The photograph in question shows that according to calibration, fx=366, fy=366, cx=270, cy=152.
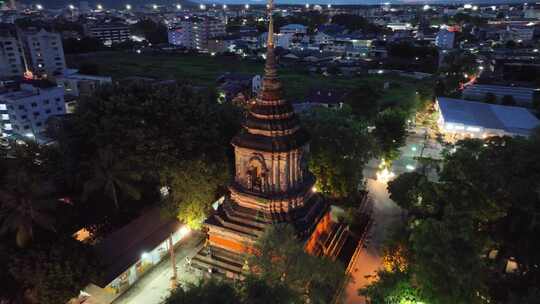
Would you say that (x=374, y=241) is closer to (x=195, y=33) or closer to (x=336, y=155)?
(x=336, y=155)

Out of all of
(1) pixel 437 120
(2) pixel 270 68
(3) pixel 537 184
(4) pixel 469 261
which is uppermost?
(2) pixel 270 68

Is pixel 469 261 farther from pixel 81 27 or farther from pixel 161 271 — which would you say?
pixel 81 27

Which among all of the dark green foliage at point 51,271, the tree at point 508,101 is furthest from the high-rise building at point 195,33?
the dark green foliage at point 51,271

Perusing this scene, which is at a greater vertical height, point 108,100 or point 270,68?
point 270,68

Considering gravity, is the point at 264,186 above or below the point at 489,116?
above

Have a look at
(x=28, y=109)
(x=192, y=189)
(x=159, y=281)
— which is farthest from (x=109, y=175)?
(x=28, y=109)

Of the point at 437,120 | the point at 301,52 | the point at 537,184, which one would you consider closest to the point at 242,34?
the point at 301,52

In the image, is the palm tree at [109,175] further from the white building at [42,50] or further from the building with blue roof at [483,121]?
the white building at [42,50]

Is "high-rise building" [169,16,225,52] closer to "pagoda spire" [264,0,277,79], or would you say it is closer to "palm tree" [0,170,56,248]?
"pagoda spire" [264,0,277,79]
